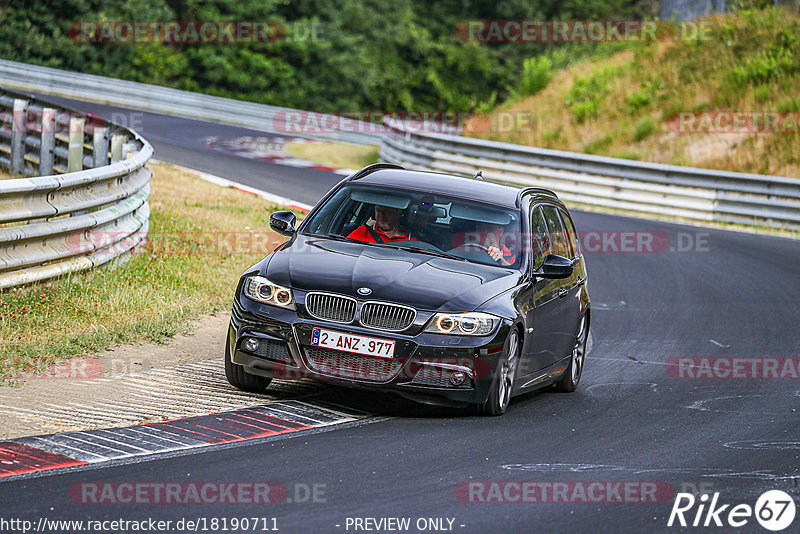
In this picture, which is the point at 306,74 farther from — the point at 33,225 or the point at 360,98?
the point at 33,225

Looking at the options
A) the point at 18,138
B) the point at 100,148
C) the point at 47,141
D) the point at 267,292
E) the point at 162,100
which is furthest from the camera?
the point at 162,100

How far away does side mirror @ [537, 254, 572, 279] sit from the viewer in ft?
28.9

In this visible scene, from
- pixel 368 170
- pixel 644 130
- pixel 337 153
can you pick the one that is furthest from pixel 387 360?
pixel 337 153

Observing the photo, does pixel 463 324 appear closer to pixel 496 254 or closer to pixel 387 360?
pixel 387 360

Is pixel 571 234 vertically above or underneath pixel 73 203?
above

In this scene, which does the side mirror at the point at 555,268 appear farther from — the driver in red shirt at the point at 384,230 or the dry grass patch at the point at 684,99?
the dry grass patch at the point at 684,99

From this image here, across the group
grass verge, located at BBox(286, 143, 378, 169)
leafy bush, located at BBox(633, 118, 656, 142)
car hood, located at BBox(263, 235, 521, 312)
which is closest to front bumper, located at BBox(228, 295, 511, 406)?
car hood, located at BBox(263, 235, 521, 312)

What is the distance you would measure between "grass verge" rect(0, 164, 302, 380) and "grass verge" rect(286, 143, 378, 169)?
12.9 metres

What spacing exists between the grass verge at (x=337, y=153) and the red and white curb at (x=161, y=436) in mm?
21260

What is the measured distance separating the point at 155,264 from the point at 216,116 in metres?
26.5

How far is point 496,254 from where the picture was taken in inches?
344

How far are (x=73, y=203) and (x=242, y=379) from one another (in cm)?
334

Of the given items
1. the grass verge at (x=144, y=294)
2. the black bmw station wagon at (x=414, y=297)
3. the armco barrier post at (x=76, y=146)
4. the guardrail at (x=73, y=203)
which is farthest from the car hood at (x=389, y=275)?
the armco barrier post at (x=76, y=146)

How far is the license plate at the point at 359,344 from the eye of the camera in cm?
756
